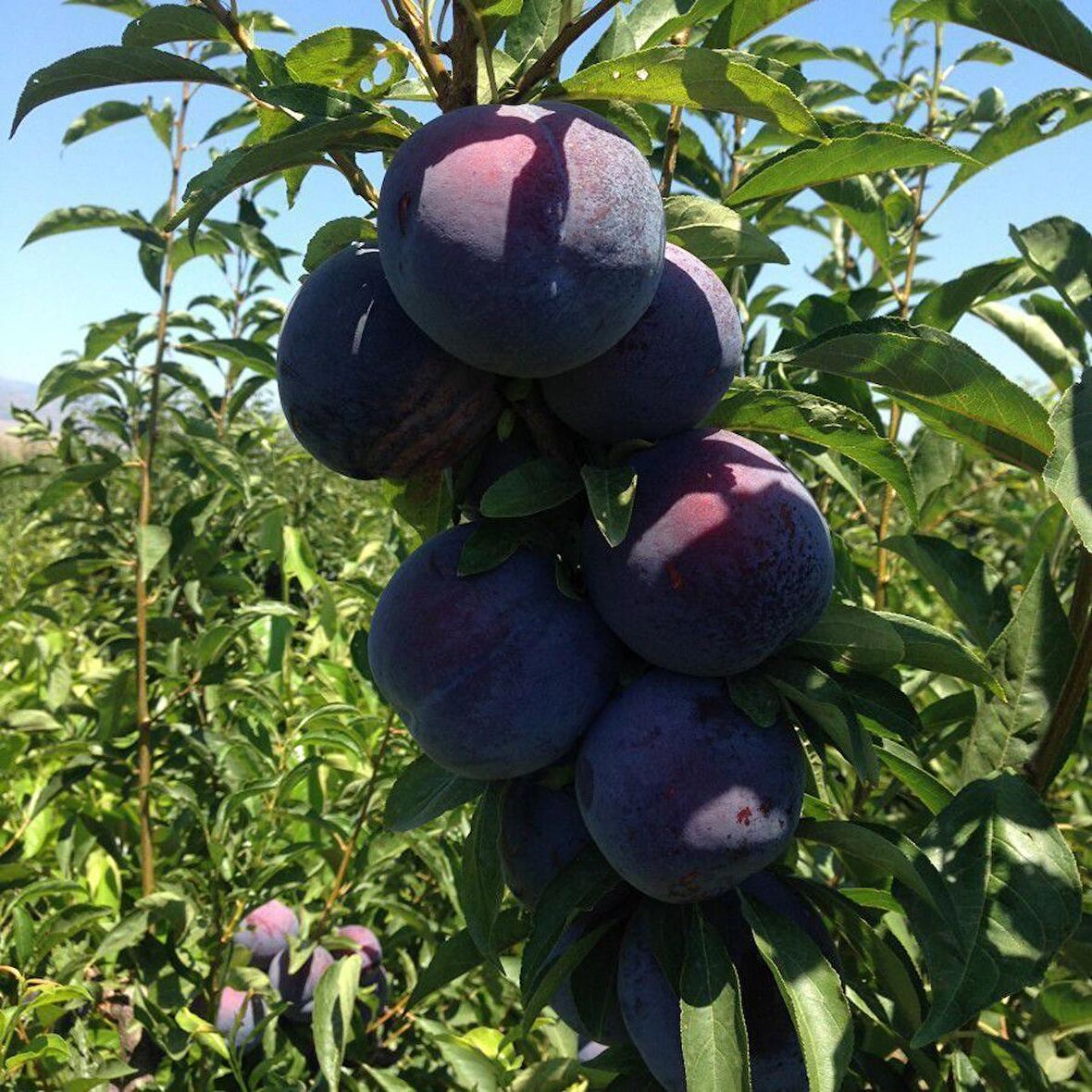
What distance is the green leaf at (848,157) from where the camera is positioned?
77 centimetres

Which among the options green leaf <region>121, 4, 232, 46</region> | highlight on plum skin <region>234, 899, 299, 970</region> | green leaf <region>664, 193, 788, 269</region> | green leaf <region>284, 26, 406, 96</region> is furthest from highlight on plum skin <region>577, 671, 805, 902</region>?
highlight on plum skin <region>234, 899, 299, 970</region>

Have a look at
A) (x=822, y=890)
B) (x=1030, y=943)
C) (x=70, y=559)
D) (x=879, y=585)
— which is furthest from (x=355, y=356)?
(x=70, y=559)

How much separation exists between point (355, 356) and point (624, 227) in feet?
0.73

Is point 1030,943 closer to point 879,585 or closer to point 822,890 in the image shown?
point 822,890

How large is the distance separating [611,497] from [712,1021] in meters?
0.41

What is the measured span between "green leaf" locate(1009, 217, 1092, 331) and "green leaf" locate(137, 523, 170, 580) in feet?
4.92

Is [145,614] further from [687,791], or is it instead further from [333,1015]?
[687,791]

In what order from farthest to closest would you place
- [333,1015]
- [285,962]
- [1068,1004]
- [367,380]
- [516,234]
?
[285,962], [333,1015], [1068,1004], [367,380], [516,234]

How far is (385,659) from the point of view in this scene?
2.73 ft

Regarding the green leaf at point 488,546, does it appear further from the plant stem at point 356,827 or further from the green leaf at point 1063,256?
the plant stem at point 356,827

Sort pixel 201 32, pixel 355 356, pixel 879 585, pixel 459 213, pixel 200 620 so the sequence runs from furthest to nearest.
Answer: pixel 200 620, pixel 879 585, pixel 201 32, pixel 355 356, pixel 459 213

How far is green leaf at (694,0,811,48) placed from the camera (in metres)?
0.92

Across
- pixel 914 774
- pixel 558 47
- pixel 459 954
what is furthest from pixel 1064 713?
pixel 558 47

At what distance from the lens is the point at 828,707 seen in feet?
2.53
